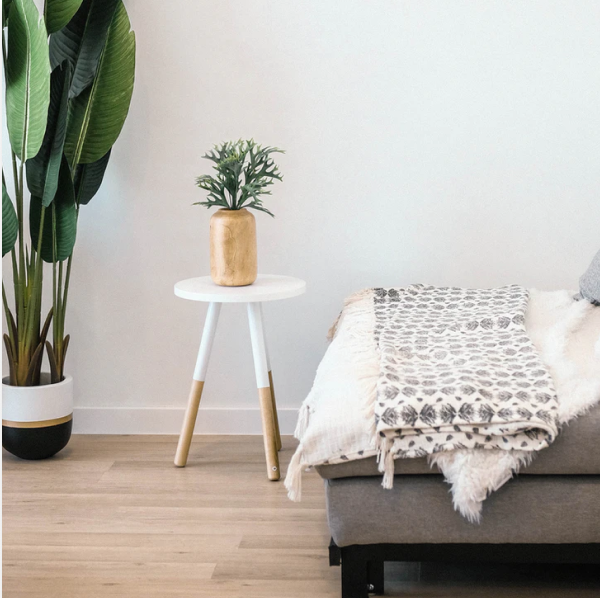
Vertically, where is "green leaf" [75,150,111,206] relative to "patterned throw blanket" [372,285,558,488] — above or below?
above

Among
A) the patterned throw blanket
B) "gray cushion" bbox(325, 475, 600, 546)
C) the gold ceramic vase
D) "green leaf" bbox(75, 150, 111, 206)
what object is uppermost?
"green leaf" bbox(75, 150, 111, 206)

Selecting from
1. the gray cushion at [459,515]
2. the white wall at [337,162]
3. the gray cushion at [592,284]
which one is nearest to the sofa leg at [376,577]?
the gray cushion at [459,515]

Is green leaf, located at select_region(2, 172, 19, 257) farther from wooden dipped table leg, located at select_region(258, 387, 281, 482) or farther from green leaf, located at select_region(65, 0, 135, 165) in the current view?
wooden dipped table leg, located at select_region(258, 387, 281, 482)

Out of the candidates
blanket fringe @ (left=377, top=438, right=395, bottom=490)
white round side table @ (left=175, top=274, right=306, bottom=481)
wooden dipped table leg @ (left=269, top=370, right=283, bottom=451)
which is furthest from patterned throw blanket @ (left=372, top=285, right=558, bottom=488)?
wooden dipped table leg @ (left=269, top=370, right=283, bottom=451)

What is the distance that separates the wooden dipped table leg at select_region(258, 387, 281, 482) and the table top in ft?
1.00

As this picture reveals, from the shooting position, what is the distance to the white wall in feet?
8.46

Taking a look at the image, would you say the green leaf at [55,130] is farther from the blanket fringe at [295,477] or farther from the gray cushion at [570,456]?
the gray cushion at [570,456]

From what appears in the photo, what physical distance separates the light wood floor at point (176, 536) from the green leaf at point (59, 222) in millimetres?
690

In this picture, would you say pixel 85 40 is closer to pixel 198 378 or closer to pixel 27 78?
pixel 27 78

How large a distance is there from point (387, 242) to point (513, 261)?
445 mm

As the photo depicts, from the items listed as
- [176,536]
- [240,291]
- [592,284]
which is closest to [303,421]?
[176,536]

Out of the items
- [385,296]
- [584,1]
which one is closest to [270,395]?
[385,296]

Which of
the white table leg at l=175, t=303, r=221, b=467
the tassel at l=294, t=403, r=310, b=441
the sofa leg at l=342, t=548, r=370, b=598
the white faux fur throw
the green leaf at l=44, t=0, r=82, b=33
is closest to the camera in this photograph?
the white faux fur throw

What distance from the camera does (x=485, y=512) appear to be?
1484mm
